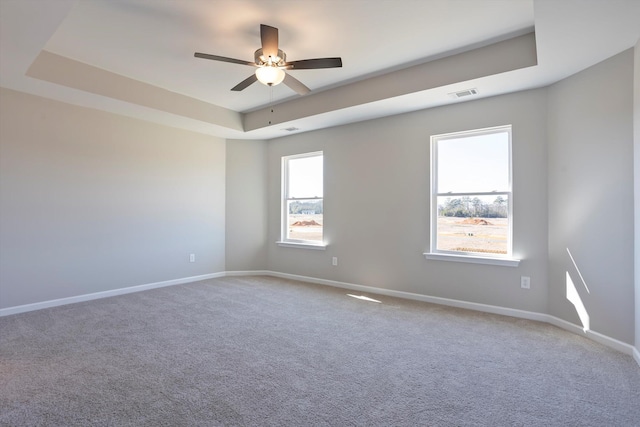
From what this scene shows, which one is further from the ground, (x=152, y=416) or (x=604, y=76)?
(x=604, y=76)

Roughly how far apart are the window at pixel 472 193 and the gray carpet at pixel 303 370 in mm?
856

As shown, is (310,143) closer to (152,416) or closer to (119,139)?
(119,139)

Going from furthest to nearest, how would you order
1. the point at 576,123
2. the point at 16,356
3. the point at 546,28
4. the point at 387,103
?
1. the point at 387,103
2. the point at 576,123
3. the point at 16,356
4. the point at 546,28

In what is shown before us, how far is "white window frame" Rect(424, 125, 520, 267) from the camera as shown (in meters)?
3.74

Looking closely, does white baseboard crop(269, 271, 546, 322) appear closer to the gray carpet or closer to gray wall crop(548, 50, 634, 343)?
the gray carpet

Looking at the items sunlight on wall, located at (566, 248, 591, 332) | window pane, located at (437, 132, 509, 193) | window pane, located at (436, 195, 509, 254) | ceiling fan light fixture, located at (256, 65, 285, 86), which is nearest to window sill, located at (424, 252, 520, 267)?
window pane, located at (436, 195, 509, 254)

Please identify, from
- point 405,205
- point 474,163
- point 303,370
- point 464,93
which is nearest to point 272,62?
point 464,93

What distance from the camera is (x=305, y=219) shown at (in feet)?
18.9

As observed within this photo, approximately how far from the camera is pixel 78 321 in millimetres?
3443

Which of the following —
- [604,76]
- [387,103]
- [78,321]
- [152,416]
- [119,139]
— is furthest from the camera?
[119,139]

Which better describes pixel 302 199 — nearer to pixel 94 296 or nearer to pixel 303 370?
pixel 94 296

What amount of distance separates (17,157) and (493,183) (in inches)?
223

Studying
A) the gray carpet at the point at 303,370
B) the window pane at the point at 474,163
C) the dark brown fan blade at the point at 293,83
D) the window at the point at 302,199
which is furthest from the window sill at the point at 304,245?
the dark brown fan blade at the point at 293,83

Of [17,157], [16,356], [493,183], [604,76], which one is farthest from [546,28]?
[17,157]
